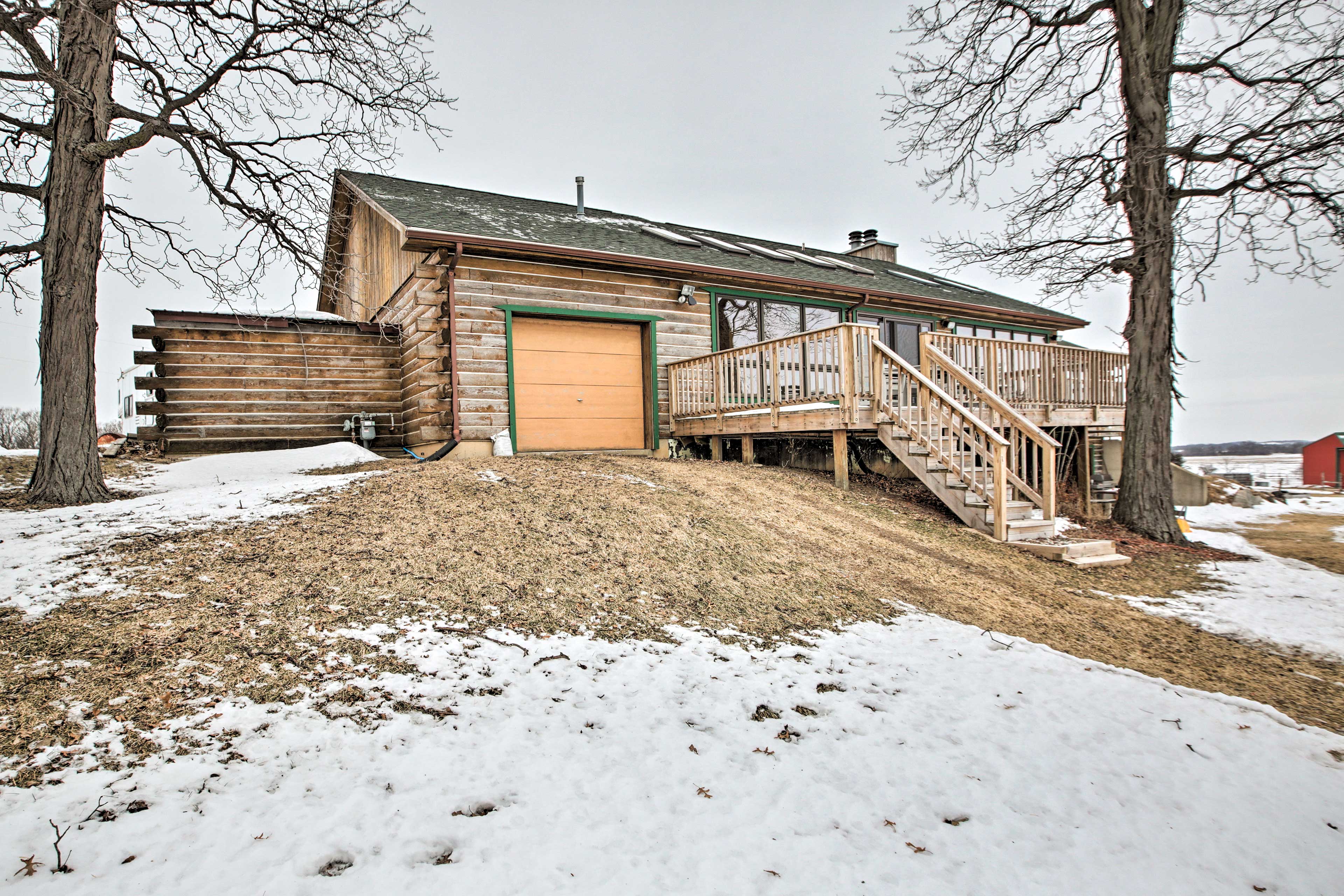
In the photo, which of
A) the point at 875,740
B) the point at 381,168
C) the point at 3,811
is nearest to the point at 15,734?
the point at 3,811

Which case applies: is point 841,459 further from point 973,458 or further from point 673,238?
point 673,238

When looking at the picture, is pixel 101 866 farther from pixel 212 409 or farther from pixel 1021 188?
pixel 1021 188

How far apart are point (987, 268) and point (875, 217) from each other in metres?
11.6

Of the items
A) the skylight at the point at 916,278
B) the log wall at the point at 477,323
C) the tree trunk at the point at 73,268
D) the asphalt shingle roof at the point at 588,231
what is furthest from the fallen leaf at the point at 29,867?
the skylight at the point at 916,278

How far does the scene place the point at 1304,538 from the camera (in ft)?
41.1

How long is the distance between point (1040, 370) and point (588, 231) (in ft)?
26.4

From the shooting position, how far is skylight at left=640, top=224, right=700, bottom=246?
12.2 m

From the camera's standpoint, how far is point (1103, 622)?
512cm

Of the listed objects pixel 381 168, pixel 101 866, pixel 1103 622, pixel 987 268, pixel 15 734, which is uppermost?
pixel 381 168

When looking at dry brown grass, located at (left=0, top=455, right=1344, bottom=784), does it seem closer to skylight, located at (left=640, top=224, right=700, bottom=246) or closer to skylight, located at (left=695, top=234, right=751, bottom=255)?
skylight, located at (left=640, top=224, right=700, bottom=246)

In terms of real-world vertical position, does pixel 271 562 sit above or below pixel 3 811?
above

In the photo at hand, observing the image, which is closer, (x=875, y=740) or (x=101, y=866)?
(x=101, y=866)

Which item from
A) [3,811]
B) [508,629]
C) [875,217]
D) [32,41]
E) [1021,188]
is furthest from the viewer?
[875,217]

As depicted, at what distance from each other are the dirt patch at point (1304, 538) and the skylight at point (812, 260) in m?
9.18
